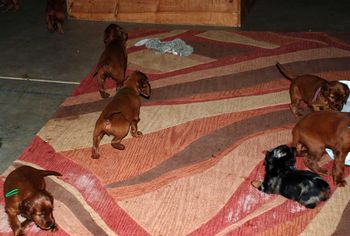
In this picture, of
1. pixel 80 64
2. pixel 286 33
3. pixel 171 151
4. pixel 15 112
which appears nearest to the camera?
pixel 171 151

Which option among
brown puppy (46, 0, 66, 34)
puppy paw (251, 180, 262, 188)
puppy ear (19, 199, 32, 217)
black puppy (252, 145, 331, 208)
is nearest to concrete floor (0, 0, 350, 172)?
brown puppy (46, 0, 66, 34)

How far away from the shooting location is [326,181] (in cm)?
326

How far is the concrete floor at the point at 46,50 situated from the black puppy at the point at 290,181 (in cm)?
217

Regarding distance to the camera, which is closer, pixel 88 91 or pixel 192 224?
pixel 192 224

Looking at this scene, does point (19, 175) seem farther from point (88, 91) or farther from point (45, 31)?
point (45, 31)

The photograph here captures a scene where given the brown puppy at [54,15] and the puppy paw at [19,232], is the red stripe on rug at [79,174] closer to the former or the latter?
the puppy paw at [19,232]

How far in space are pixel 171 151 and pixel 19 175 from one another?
1.30m

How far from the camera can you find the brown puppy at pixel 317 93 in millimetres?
3770

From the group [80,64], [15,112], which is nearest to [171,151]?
[15,112]

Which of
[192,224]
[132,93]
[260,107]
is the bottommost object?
[192,224]

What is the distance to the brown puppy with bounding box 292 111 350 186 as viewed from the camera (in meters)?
3.22

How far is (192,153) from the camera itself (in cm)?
382

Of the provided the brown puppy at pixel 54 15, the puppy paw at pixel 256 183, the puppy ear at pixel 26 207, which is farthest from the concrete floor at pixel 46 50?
the puppy paw at pixel 256 183

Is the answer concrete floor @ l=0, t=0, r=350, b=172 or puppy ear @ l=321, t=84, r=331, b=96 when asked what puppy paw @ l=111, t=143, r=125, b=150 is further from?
puppy ear @ l=321, t=84, r=331, b=96
